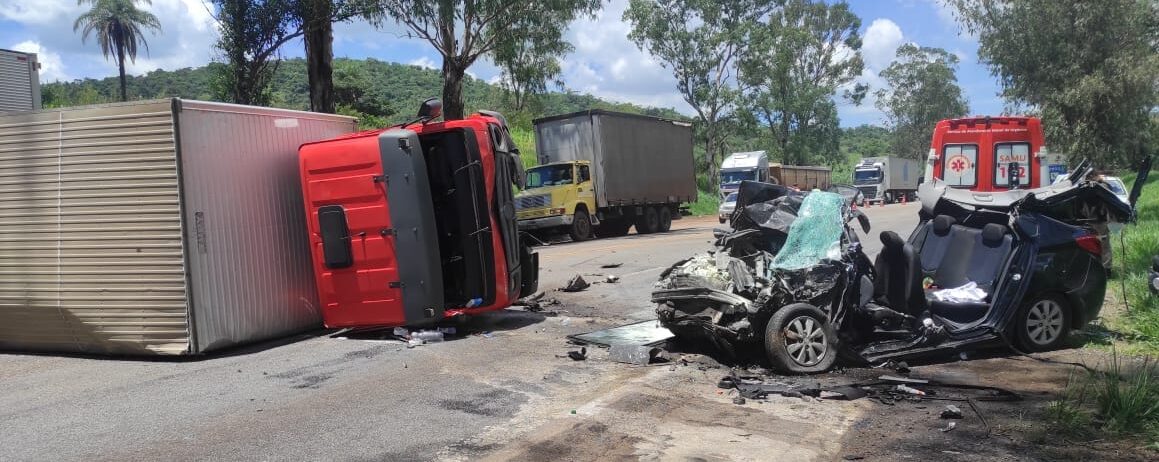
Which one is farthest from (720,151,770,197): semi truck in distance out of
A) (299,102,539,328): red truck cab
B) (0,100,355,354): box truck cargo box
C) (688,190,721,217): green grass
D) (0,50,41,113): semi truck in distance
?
(0,100,355,354): box truck cargo box

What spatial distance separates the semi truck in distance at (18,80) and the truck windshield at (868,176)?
45.6 meters

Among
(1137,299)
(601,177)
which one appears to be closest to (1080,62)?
(601,177)

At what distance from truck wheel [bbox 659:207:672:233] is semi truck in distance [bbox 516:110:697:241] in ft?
0.11

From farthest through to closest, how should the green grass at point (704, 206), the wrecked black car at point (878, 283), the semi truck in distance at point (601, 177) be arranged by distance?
the green grass at point (704, 206) → the semi truck in distance at point (601, 177) → the wrecked black car at point (878, 283)

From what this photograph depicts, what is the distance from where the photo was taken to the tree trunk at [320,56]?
1748cm

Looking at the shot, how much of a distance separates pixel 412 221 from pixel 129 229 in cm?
250

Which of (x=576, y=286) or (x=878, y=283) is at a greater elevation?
(x=878, y=283)

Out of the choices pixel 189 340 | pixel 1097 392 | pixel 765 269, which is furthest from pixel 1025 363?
pixel 189 340

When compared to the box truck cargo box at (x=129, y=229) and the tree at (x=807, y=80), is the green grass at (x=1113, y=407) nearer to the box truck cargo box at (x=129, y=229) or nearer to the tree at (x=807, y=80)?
the box truck cargo box at (x=129, y=229)

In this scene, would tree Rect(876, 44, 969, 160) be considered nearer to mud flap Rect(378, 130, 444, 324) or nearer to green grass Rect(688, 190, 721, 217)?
green grass Rect(688, 190, 721, 217)

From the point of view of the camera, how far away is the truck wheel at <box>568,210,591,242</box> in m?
22.8

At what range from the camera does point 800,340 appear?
630 centimetres

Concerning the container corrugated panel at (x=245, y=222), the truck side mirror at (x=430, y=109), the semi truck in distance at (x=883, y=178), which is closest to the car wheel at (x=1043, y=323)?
the truck side mirror at (x=430, y=109)

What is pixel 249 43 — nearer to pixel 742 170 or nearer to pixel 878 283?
pixel 878 283
